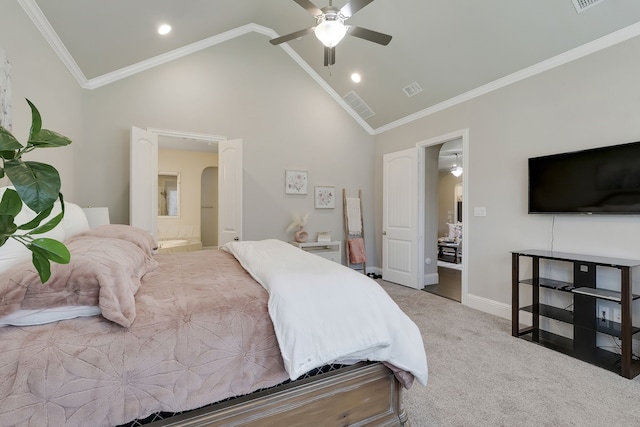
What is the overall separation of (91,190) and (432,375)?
13.6 feet

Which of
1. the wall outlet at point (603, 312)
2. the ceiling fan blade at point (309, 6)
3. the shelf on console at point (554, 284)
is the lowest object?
the wall outlet at point (603, 312)

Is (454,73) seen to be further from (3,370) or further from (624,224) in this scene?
(3,370)

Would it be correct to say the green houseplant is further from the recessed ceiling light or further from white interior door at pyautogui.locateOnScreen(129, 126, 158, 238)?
the recessed ceiling light

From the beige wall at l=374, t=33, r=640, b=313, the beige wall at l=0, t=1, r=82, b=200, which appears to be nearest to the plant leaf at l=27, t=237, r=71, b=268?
the beige wall at l=0, t=1, r=82, b=200

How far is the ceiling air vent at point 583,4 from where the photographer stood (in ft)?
7.89

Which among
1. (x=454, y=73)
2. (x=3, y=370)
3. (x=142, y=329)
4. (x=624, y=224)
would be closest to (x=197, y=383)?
(x=142, y=329)

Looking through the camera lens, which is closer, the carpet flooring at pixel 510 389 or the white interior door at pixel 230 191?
the carpet flooring at pixel 510 389

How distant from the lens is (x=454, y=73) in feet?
11.8

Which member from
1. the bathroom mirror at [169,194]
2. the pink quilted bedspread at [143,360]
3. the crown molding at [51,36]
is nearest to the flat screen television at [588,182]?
the pink quilted bedspread at [143,360]

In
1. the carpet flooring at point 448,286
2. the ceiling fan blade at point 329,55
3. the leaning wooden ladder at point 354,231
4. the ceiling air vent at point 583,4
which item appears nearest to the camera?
the ceiling air vent at point 583,4

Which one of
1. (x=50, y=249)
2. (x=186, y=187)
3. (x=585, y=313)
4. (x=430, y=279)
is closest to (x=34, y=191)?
(x=50, y=249)

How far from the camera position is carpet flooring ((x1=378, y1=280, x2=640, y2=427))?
1.74m

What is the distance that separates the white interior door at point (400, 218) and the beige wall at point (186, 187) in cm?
380

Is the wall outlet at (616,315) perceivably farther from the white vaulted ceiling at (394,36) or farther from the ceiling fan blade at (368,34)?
the ceiling fan blade at (368,34)
